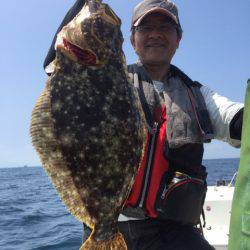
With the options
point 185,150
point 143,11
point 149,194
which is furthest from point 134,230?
point 143,11

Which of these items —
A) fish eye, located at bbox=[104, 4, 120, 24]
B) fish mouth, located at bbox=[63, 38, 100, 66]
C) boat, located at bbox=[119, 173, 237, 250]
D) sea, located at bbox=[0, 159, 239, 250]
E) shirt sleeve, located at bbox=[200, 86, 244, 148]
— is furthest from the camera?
sea, located at bbox=[0, 159, 239, 250]

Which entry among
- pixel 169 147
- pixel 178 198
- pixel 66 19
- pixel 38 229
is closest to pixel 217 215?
pixel 178 198

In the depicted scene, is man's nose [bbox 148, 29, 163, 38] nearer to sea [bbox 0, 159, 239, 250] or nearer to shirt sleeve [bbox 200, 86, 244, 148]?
shirt sleeve [bbox 200, 86, 244, 148]

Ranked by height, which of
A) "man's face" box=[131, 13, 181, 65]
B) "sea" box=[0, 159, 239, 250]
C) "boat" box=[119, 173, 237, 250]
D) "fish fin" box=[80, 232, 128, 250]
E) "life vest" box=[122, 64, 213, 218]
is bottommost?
"sea" box=[0, 159, 239, 250]

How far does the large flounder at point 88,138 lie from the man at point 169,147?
87 centimetres

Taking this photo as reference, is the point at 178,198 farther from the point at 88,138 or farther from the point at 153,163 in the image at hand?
the point at 88,138

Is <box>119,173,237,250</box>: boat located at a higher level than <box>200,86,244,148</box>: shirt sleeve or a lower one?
lower

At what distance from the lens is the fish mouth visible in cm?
241

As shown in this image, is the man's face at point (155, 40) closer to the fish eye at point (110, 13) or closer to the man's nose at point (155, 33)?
the man's nose at point (155, 33)

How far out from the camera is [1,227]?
1416 cm

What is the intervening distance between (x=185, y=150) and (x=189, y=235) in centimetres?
75

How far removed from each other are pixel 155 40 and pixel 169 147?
988 mm

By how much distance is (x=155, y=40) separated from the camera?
3553 mm

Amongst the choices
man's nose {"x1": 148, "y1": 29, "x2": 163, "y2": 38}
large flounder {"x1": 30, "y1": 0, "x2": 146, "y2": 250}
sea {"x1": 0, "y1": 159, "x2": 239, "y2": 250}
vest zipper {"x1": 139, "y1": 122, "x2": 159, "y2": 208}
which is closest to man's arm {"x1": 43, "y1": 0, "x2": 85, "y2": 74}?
large flounder {"x1": 30, "y1": 0, "x2": 146, "y2": 250}
